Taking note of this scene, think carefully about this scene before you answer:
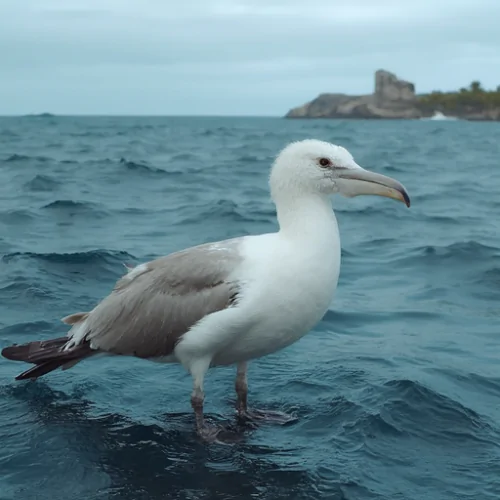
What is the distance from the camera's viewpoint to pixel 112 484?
19.1 feet

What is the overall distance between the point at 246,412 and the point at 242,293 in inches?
49.5

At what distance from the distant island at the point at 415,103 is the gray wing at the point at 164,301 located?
156101mm

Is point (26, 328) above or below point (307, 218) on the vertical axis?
below

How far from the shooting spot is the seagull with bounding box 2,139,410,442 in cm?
630

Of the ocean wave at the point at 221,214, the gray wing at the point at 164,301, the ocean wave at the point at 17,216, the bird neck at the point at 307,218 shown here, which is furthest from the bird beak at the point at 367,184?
the ocean wave at the point at 17,216

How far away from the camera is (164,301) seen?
22.2 feet

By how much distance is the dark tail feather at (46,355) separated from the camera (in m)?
7.10

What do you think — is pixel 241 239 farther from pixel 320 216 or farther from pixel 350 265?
pixel 350 265

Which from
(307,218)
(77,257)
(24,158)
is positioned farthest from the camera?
(24,158)

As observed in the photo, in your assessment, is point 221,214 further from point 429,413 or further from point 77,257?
point 429,413

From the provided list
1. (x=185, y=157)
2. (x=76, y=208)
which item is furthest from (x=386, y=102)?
(x=76, y=208)

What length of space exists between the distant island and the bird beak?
155830mm

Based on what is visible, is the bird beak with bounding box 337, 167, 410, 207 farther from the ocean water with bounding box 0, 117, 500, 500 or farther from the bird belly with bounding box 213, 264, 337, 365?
the ocean water with bounding box 0, 117, 500, 500

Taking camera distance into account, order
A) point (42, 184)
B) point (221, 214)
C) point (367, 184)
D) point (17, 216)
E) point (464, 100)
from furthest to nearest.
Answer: point (464, 100) < point (42, 184) < point (221, 214) < point (17, 216) < point (367, 184)
